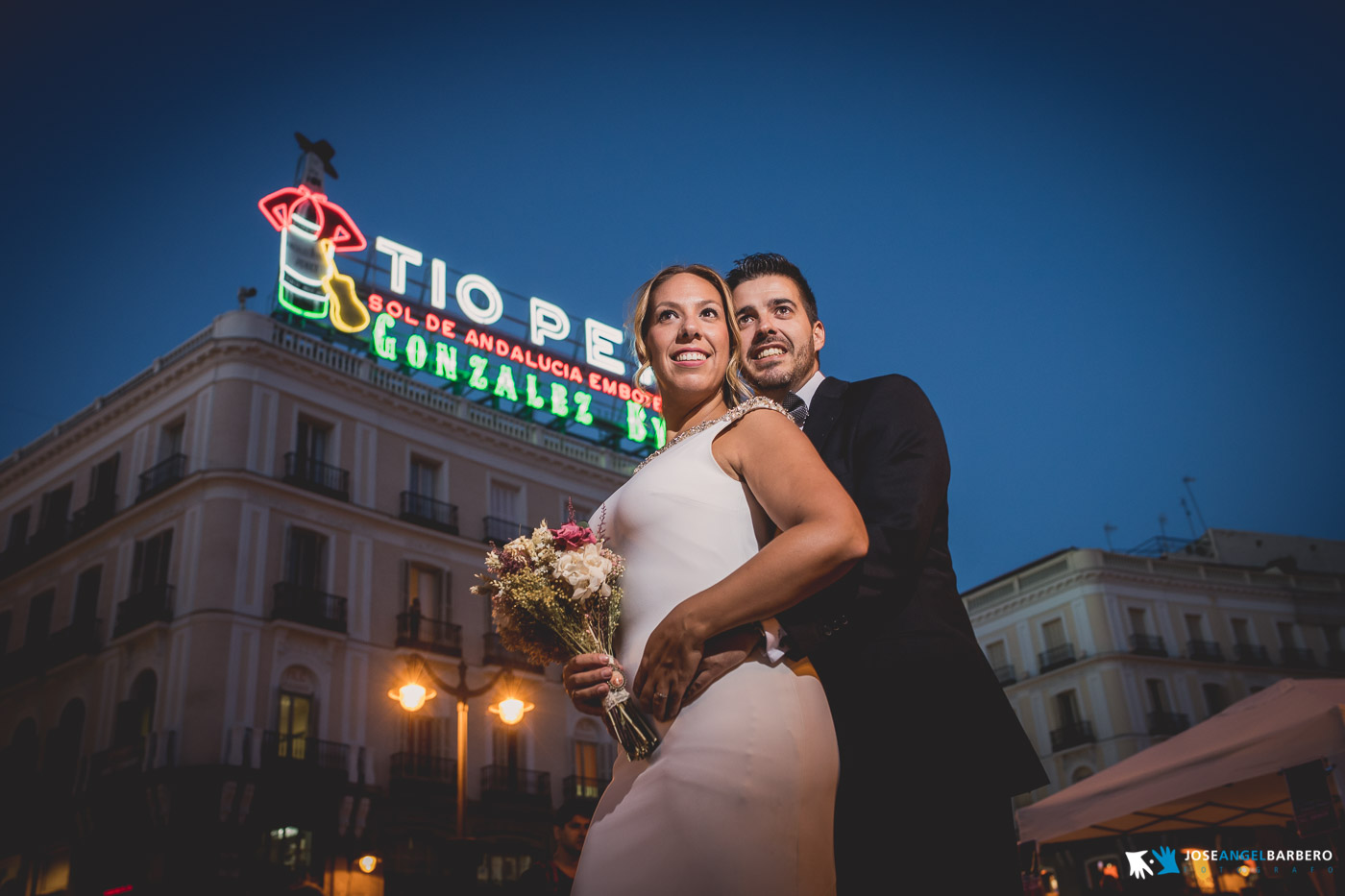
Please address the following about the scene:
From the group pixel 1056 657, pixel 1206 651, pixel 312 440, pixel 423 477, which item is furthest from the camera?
pixel 1206 651

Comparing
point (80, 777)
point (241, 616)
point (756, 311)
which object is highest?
point (241, 616)

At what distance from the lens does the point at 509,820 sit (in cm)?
2619

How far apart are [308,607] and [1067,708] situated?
31608 millimetres

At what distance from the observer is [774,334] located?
329 centimetres

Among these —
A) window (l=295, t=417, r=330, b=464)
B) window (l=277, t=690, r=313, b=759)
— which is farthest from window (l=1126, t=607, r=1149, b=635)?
window (l=277, t=690, r=313, b=759)

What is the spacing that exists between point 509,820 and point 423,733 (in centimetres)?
317

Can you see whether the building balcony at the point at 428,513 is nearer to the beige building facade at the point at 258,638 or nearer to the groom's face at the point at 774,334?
the beige building facade at the point at 258,638

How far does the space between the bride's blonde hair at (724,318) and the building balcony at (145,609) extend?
78.3 feet

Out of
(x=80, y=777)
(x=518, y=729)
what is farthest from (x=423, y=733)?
(x=80, y=777)

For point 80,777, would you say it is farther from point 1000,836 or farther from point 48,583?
point 1000,836

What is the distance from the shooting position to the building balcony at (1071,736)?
40125mm

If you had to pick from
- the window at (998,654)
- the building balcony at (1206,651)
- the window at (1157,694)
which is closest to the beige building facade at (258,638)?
the window at (998,654)

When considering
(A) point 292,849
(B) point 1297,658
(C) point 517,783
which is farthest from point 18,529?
(B) point 1297,658

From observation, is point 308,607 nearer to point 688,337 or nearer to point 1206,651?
point 688,337
